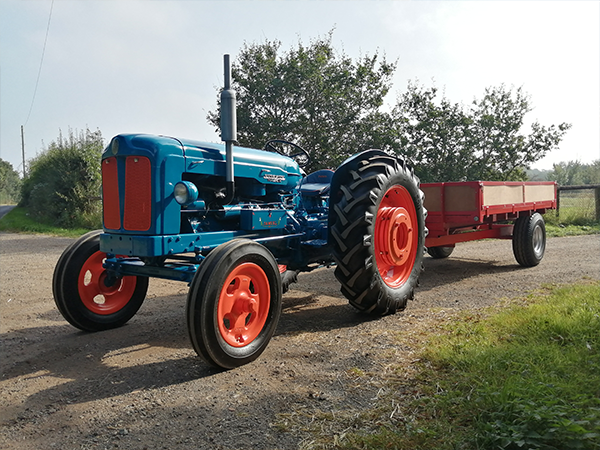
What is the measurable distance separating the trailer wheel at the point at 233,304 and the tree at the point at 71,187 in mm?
13400

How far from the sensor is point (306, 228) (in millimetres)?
5008

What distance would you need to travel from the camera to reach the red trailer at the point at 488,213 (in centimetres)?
630

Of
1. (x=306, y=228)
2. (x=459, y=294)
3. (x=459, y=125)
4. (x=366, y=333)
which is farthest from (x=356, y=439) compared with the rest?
(x=459, y=125)

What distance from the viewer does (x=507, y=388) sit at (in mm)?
2635

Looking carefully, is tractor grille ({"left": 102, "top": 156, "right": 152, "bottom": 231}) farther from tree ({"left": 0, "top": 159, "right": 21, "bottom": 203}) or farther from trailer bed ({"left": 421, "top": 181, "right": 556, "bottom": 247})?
tree ({"left": 0, "top": 159, "right": 21, "bottom": 203})

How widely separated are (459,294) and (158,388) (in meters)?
3.83

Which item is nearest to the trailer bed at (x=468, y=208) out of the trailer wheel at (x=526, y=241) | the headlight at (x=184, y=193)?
the trailer wheel at (x=526, y=241)

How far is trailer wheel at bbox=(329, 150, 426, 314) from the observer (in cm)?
438

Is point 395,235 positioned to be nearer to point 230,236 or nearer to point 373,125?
point 230,236

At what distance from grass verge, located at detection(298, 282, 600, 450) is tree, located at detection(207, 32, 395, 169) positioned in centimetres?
1046

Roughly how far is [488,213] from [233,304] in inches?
166

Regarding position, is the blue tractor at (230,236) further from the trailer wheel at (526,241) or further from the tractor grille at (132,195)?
the trailer wheel at (526,241)

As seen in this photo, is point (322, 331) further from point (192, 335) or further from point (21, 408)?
point (21, 408)

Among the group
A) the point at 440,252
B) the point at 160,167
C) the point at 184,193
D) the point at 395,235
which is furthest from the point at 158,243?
the point at 440,252
